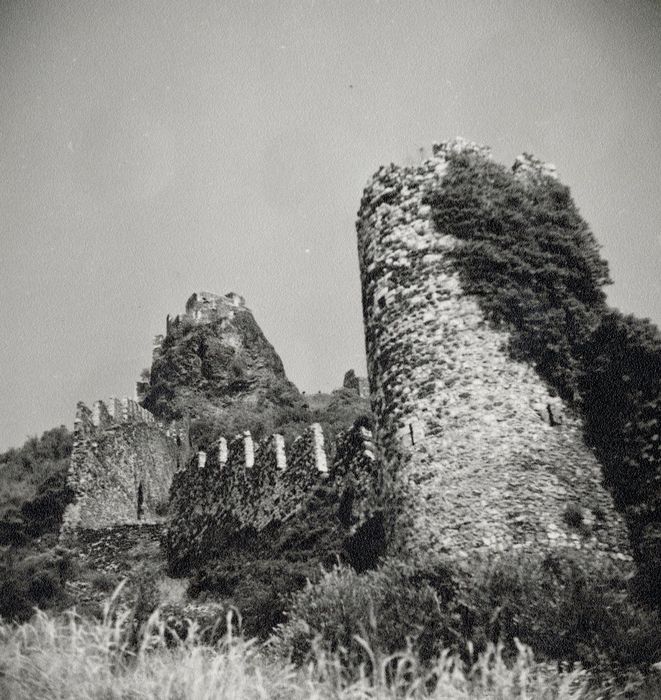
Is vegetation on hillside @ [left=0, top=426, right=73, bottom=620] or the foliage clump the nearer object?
the foliage clump

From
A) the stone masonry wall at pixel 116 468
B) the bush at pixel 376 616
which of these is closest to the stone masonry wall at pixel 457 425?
the bush at pixel 376 616

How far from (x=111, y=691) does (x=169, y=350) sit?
129 feet

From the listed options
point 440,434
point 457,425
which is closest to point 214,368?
point 440,434

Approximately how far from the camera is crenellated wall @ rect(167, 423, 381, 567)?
11.5 m

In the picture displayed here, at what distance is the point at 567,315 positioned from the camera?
367 inches

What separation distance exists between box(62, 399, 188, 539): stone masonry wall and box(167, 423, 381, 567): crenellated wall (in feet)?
11.3

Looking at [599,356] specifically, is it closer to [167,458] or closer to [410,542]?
[410,542]

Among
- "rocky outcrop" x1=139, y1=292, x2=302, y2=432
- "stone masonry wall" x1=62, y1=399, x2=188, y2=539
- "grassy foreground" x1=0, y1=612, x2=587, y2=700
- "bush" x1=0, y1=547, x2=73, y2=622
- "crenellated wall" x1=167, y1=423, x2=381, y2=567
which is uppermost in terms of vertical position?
"rocky outcrop" x1=139, y1=292, x2=302, y2=432

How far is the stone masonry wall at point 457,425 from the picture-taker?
776 cm

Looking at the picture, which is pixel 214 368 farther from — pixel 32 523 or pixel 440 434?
pixel 440 434

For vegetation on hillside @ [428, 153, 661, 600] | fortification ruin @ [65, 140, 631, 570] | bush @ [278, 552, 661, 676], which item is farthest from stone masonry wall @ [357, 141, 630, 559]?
bush @ [278, 552, 661, 676]

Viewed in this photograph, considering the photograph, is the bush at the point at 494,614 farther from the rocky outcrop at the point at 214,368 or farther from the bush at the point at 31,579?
the rocky outcrop at the point at 214,368

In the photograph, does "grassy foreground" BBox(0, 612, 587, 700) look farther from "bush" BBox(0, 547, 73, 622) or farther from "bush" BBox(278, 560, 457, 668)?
"bush" BBox(0, 547, 73, 622)

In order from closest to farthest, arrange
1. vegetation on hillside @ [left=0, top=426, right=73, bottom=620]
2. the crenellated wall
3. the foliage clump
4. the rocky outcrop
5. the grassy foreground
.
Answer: the grassy foreground → the foliage clump → the crenellated wall → vegetation on hillside @ [left=0, top=426, right=73, bottom=620] → the rocky outcrop
